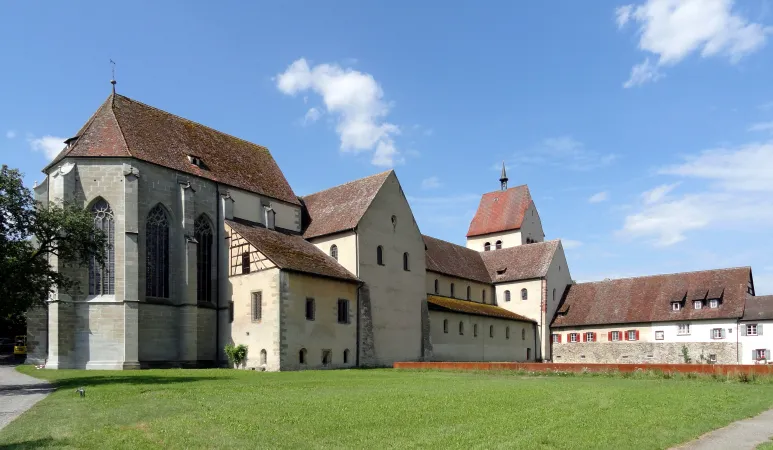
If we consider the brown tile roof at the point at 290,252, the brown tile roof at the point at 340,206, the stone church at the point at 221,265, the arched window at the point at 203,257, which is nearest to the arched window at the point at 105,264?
the stone church at the point at 221,265

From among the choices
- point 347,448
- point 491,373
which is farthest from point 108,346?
point 347,448

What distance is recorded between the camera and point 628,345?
59.0 m

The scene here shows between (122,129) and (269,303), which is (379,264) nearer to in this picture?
(269,303)

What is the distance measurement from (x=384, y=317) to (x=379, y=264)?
12.4 feet

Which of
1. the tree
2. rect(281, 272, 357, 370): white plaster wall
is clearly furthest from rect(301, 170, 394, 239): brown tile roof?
the tree

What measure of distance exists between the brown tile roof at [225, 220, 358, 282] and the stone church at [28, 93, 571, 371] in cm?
16

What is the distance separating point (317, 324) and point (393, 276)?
8.92 meters

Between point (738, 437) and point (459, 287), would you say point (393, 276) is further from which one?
point (738, 437)

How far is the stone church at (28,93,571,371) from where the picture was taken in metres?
37.8

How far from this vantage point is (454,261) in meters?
61.8

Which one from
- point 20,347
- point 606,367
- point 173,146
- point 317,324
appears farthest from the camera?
point 20,347

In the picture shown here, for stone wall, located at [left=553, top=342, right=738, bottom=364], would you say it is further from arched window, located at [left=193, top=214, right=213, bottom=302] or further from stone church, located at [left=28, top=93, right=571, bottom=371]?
arched window, located at [left=193, top=214, right=213, bottom=302]

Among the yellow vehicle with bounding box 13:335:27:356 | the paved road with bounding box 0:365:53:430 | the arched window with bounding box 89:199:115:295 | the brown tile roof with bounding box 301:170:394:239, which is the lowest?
the yellow vehicle with bounding box 13:335:27:356

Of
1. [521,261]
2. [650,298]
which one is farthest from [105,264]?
[650,298]
